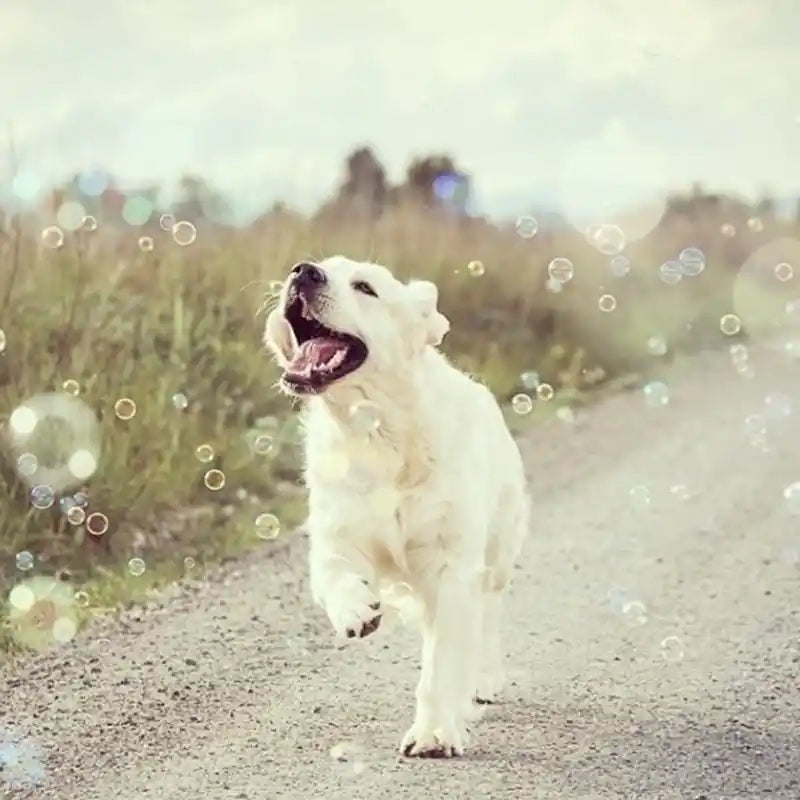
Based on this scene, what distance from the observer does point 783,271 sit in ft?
6.79

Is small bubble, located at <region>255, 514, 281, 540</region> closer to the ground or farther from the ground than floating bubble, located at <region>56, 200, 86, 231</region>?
closer to the ground

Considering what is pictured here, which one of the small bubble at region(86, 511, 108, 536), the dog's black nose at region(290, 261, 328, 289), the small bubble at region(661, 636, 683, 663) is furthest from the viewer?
the small bubble at region(86, 511, 108, 536)

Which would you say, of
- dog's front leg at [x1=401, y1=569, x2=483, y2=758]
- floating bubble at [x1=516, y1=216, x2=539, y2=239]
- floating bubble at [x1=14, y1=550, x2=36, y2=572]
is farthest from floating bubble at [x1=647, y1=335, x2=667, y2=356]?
floating bubble at [x1=14, y1=550, x2=36, y2=572]

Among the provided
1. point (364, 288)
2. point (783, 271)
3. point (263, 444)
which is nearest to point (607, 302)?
point (783, 271)

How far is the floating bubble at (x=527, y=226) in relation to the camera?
202cm

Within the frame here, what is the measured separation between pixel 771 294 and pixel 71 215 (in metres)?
1.03

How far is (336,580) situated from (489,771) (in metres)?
0.31

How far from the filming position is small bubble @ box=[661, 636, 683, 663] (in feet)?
6.38

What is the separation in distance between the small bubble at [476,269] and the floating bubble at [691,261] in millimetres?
285

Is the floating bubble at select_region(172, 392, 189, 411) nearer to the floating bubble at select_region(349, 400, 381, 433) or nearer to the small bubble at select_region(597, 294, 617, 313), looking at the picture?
the floating bubble at select_region(349, 400, 381, 433)

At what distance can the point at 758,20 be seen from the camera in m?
2.00

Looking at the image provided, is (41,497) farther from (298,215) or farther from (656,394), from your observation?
(656,394)

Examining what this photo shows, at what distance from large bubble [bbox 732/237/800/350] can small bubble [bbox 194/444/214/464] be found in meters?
0.80

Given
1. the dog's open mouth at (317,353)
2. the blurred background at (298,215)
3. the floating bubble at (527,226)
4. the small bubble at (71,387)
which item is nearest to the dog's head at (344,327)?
the dog's open mouth at (317,353)
